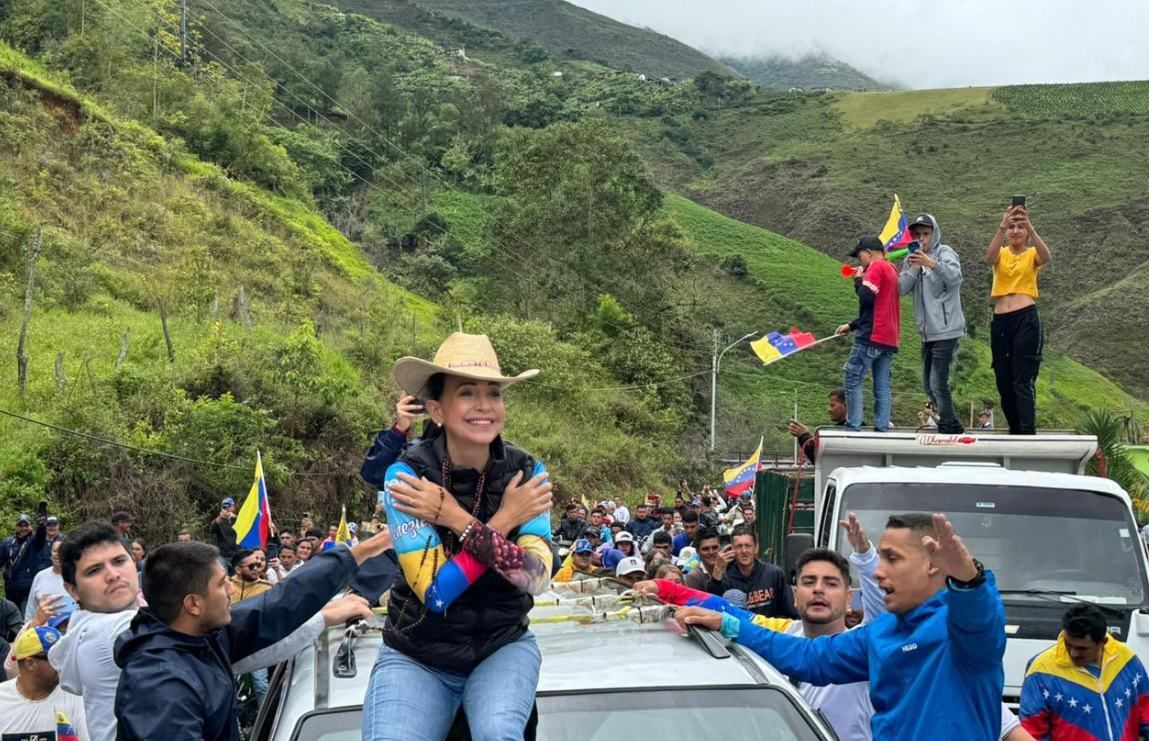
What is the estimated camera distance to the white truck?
24.6 ft

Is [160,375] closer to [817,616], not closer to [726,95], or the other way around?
[817,616]

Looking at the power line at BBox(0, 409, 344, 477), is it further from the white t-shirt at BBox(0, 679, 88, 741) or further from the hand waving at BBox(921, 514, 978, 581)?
the hand waving at BBox(921, 514, 978, 581)

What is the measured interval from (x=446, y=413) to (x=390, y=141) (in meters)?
85.2

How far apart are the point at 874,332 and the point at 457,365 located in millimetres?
8240

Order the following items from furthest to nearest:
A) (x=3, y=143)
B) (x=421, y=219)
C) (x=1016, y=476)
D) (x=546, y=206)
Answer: (x=421, y=219) < (x=546, y=206) < (x=3, y=143) < (x=1016, y=476)

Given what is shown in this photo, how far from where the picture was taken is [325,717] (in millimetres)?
3793

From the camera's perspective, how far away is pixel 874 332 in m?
11.5

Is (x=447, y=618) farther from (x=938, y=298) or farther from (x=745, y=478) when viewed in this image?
(x=745, y=478)

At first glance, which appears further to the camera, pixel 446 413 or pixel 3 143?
pixel 3 143

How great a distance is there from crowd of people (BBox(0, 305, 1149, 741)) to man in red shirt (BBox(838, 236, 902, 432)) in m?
5.67

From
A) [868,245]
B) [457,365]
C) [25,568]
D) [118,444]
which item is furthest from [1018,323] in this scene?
[118,444]

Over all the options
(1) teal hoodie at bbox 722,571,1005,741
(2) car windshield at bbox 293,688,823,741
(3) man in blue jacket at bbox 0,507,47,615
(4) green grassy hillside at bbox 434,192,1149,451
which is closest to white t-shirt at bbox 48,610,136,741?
(2) car windshield at bbox 293,688,823,741

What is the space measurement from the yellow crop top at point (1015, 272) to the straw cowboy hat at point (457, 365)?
7459 millimetres

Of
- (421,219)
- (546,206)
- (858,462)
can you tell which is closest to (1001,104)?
(421,219)
